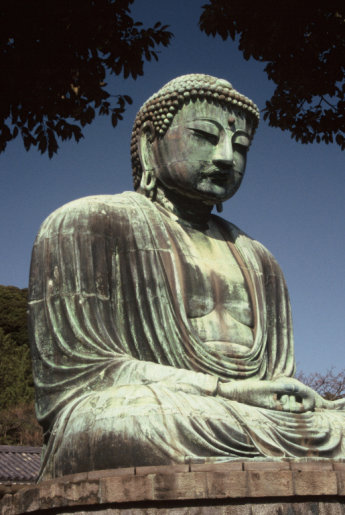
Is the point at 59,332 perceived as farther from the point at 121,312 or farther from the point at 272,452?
the point at 272,452

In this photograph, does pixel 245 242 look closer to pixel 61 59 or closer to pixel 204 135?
pixel 204 135

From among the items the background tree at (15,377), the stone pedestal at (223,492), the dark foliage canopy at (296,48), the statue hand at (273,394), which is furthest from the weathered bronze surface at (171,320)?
the background tree at (15,377)

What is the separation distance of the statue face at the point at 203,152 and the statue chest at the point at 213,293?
1.32 ft

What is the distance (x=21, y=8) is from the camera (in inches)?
311

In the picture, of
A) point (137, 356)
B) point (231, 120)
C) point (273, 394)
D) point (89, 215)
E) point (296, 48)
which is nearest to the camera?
point (273, 394)

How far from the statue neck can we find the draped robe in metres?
0.17

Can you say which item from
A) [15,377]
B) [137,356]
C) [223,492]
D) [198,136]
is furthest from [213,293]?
[15,377]

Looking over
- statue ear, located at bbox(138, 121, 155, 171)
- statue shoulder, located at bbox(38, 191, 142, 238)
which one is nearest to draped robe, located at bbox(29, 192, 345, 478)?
statue shoulder, located at bbox(38, 191, 142, 238)

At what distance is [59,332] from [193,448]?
1585 mm

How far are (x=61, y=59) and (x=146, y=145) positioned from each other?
1.63 meters

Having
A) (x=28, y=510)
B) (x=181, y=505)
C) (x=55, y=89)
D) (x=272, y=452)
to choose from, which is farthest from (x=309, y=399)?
(x=55, y=89)

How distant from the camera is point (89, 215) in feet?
22.0

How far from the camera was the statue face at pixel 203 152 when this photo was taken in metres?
7.02

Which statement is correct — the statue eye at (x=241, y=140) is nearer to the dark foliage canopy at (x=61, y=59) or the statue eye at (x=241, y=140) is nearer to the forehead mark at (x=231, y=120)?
the forehead mark at (x=231, y=120)
